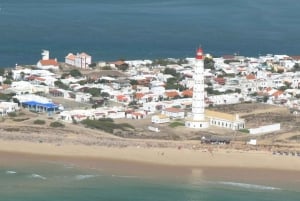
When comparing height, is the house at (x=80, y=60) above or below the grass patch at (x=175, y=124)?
above

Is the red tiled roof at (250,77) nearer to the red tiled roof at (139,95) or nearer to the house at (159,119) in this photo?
the red tiled roof at (139,95)

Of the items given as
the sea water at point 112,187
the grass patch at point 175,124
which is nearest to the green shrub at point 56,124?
the grass patch at point 175,124

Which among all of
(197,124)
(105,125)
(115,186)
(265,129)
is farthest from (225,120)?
(115,186)

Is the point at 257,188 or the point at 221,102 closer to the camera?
the point at 257,188
